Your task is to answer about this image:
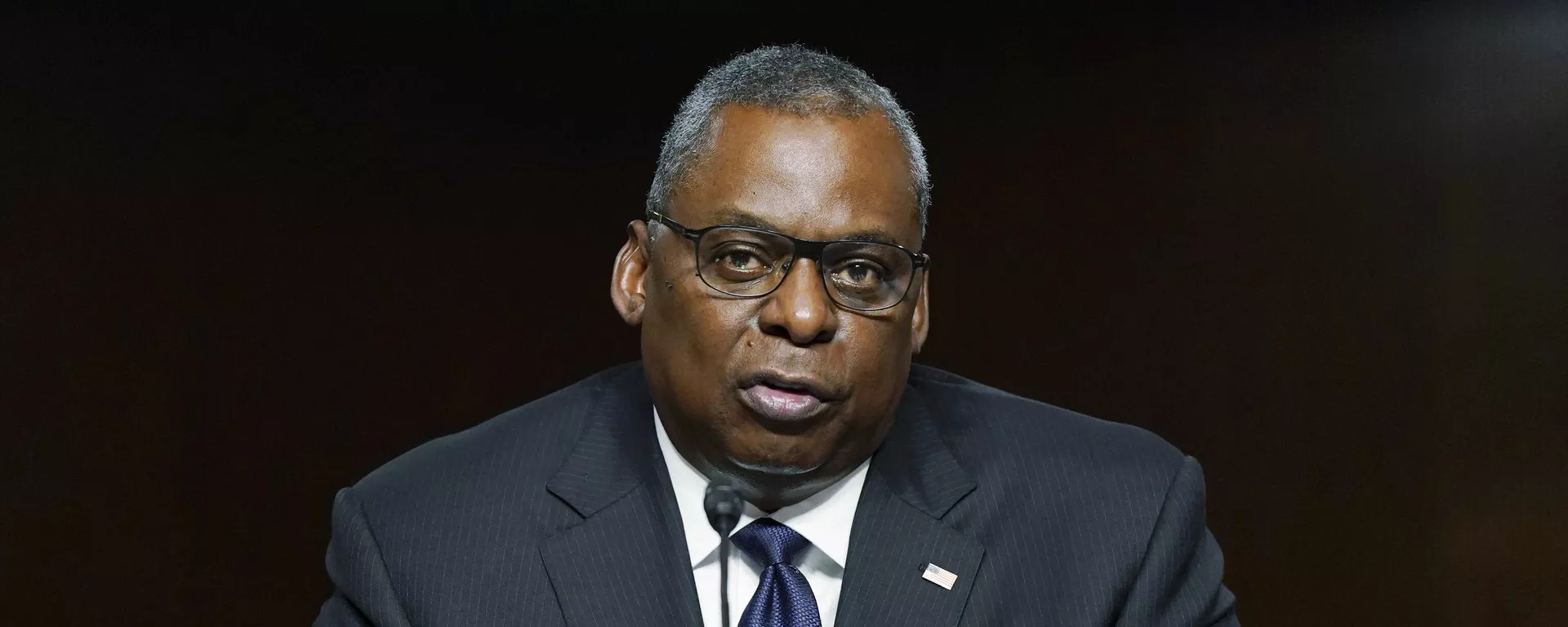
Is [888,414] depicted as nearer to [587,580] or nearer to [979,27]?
[587,580]

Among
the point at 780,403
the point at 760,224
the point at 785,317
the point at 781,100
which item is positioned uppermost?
the point at 781,100

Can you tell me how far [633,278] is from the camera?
2098mm

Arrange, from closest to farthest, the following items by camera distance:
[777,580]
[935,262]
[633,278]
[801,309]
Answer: [801,309]
[777,580]
[633,278]
[935,262]

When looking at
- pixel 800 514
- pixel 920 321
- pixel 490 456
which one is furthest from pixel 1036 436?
pixel 490 456

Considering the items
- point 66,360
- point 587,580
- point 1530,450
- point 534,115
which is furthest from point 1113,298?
point 66,360

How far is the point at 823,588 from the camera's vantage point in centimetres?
206

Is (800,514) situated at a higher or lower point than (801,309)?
lower

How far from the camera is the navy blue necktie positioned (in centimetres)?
194

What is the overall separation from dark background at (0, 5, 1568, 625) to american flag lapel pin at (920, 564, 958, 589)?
118 cm

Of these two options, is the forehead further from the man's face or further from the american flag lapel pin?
the american flag lapel pin

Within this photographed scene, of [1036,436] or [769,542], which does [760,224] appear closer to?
[769,542]

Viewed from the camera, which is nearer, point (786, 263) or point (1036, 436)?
point (786, 263)

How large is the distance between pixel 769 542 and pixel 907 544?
0.65ft

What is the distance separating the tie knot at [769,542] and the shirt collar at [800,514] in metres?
0.01
